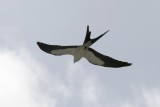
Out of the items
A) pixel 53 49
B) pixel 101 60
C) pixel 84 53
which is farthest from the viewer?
pixel 101 60

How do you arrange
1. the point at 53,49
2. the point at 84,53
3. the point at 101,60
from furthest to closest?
the point at 101,60 → the point at 53,49 → the point at 84,53

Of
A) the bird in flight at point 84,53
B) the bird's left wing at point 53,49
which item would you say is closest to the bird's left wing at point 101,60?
the bird in flight at point 84,53

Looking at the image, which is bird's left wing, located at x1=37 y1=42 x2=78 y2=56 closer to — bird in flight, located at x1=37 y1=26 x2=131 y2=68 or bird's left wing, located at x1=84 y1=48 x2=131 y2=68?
bird in flight, located at x1=37 y1=26 x2=131 y2=68

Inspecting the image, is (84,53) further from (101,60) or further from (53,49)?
(53,49)

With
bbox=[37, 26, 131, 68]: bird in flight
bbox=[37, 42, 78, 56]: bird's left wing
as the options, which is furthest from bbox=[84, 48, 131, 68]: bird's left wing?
bbox=[37, 42, 78, 56]: bird's left wing

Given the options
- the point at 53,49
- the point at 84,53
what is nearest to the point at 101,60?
the point at 84,53

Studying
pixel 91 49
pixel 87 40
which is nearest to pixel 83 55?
pixel 91 49

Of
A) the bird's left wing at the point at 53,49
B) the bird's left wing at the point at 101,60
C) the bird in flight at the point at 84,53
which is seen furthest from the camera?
the bird's left wing at the point at 53,49

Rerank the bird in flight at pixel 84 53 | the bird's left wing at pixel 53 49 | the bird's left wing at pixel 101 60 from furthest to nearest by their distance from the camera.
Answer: the bird's left wing at pixel 53 49 < the bird's left wing at pixel 101 60 < the bird in flight at pixel 84 53

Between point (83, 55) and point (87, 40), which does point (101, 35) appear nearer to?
point (87, 40)

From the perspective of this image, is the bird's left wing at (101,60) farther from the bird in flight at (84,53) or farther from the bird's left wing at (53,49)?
the bird's left wing at (53,49)

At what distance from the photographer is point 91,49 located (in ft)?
116

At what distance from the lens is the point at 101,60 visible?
36344 mm

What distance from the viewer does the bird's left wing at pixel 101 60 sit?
35469 mm
